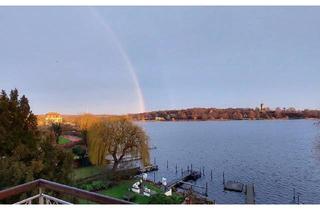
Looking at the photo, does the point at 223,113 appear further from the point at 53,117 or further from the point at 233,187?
the point at 233,187

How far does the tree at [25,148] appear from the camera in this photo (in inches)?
252

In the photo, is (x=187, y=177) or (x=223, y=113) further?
(x=223, y=113)

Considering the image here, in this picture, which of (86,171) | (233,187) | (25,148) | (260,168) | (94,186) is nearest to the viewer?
(25,148)

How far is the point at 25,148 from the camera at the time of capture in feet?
22.1

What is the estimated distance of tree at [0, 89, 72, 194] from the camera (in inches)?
252

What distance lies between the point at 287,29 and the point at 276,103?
38.9ft

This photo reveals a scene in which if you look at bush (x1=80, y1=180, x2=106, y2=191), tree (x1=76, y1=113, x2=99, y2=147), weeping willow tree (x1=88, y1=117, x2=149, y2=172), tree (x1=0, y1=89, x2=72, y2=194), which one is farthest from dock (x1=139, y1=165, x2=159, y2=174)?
tree (x1=0, y1=89, x2=72, y2=194)

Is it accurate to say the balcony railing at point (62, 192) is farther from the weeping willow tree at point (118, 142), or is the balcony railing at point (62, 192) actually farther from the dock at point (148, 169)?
the dock at point (148, 169)

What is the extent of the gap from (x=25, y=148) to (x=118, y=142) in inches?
321

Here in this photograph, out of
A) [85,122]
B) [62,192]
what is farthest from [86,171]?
[62,192]

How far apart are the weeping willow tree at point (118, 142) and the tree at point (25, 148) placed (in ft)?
23.5

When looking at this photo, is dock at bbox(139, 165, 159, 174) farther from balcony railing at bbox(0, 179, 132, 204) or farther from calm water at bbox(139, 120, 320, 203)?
balcony railing at bbox(0, 179, 132, 204)

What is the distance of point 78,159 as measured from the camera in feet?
56.3
